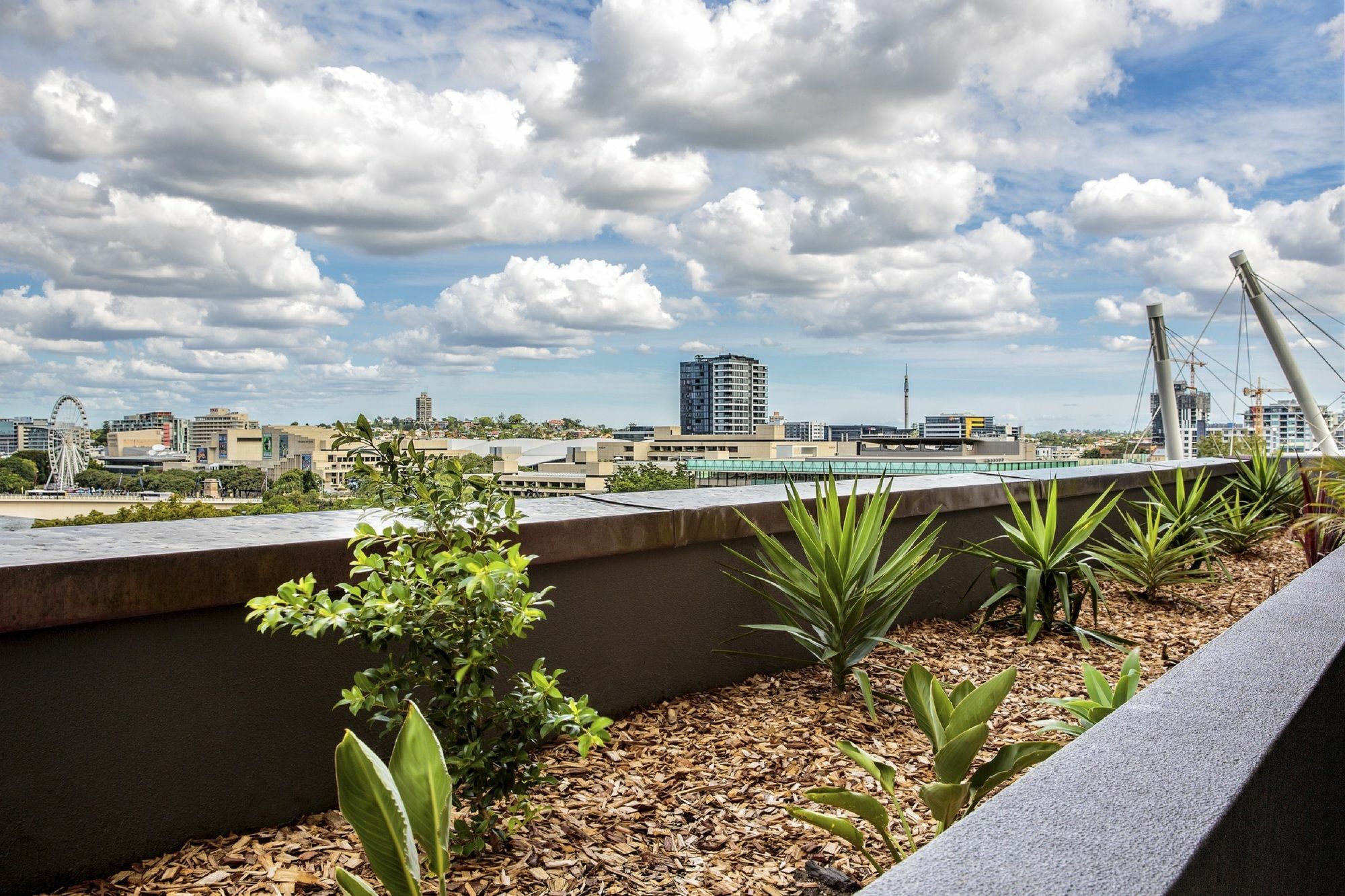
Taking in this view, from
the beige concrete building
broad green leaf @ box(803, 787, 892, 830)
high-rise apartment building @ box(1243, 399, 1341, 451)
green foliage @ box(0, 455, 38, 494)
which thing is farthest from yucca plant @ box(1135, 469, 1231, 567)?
the beige concrete building

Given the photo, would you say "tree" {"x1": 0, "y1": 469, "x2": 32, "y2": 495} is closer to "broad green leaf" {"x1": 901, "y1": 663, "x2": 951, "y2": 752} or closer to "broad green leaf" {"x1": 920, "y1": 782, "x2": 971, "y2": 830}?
"broad green leaf" {"x1": 901, "y1": 663, "x2": 951, "y2": 752}

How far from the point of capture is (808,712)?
9.36 feet

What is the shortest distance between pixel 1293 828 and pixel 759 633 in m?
1.99

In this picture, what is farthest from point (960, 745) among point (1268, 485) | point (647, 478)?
point (1268, 485)

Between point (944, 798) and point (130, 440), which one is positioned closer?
point (944, 798)

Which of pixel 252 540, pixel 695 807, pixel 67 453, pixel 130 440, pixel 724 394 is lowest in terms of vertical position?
pixel 695 807

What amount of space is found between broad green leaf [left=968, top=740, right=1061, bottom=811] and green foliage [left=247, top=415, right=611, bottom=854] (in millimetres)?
797

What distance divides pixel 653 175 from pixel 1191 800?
773 inches

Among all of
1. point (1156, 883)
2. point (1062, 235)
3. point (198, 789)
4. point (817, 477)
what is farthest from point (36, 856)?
point (1062, 235)

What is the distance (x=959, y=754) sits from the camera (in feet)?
5.51

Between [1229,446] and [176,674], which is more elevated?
[1229,446]

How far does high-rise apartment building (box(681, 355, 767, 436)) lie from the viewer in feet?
94.7

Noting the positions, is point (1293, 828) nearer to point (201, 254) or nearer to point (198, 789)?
point (198, 789)

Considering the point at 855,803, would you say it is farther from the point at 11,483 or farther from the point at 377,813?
the point at 11,483
